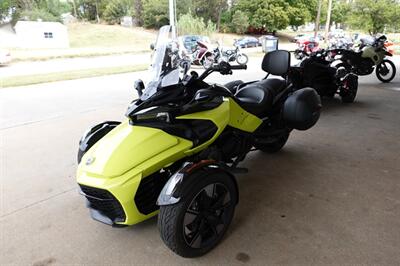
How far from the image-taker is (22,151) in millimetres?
3922

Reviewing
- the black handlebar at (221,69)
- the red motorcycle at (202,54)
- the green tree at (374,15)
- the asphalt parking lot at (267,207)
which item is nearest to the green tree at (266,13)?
the green tree at (374,15)

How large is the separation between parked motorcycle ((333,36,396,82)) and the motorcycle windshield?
5.09 metres

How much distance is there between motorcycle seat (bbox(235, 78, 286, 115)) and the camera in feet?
9.36

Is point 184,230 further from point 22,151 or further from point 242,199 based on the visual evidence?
point 22,151

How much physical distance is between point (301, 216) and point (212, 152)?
2.63ft

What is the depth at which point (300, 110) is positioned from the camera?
9.82 ft

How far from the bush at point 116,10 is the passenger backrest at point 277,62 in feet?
119

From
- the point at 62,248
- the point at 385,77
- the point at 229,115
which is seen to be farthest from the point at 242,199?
the point at 385,77

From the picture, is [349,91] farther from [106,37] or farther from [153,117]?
[106,37]

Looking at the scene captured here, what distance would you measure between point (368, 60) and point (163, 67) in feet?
20.9

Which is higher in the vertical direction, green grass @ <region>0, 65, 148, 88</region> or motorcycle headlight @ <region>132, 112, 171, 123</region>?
motorcycle headlight @ <region>132, 112, 171, 123</region>

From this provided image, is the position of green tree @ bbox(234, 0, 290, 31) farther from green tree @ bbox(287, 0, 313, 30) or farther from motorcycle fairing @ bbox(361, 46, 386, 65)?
motorcycle fairing @ bbox(361, 46, 386, 65)

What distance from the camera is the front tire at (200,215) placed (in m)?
1.89

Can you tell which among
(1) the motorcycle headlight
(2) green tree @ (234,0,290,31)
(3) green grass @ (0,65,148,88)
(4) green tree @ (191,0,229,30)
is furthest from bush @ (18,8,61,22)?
(1) the motorcycle headlight
